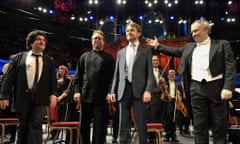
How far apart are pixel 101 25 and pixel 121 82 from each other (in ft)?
33.8

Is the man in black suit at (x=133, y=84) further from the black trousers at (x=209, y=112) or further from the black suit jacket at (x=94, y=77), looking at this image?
the black trousers at (x=209, y=112)

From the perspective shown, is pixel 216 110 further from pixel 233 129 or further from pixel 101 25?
pixel 101 25

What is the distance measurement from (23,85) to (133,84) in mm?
1130

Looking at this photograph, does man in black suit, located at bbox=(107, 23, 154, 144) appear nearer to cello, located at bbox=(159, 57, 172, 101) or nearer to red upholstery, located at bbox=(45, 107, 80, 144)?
red upholstery, located at bbox=(45, 107, 80, 144)

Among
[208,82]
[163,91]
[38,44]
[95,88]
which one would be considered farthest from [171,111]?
[38,44]

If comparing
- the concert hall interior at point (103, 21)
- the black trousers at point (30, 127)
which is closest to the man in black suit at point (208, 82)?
the black trousers at point (30, 127)

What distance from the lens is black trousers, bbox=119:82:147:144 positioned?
249 cm

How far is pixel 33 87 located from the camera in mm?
2648

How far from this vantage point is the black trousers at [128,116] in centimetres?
249

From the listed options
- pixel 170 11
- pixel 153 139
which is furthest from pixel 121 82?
pixel 170 11

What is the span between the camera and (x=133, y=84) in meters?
2.58

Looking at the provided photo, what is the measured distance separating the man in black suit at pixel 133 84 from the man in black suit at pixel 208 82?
0.41 meters

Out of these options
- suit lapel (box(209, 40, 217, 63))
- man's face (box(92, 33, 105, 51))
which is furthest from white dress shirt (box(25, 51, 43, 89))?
suit lapel (box(209, 40, 217, 63))

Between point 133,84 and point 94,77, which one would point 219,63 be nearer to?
point 133,84
